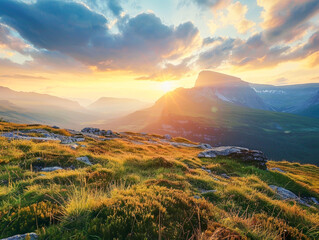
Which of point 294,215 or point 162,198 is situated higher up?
point 162,198

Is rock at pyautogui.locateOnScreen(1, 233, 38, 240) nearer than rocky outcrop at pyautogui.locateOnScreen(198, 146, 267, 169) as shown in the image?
Yes

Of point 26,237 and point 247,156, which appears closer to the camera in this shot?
point 26,237

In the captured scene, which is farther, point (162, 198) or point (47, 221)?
point (162, 198)

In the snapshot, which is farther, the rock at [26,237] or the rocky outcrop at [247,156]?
the rocky outcrop at [247,156]

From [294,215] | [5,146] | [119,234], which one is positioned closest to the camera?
[119,234]

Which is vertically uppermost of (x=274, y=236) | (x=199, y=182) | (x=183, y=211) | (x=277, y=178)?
(x=183, y=211)

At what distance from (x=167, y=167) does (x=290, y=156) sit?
238m

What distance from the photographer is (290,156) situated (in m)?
183

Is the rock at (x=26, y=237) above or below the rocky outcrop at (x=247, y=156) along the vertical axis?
above

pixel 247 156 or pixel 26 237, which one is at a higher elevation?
pixel 26 237

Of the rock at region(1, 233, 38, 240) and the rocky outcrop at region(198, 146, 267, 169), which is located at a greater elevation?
the rock at region(1, 233, 38, 240)

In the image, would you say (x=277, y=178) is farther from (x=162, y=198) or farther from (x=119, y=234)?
(x=119, y=234)

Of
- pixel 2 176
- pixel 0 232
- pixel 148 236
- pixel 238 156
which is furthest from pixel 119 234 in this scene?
pixel 238 156

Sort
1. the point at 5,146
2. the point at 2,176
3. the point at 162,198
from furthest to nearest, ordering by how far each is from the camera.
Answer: the point at 5,146 < the point at 2,176 < the point at 162,198
